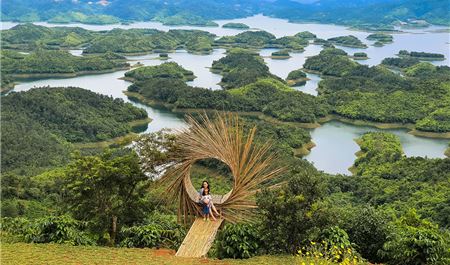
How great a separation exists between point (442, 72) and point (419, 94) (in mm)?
Answer: 17982

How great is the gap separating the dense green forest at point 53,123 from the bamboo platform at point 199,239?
65.6 feet

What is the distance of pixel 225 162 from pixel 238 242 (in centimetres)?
173

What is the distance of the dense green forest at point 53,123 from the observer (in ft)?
98.1

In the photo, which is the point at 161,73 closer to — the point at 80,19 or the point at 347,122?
the point at 347,122

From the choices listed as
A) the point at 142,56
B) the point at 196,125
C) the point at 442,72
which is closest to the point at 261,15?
the point at 142,56

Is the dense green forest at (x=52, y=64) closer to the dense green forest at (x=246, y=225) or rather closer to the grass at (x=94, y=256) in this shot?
the dense green forest at (x=246, y=225)

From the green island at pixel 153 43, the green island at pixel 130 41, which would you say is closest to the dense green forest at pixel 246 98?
the green island at pixel 153 43

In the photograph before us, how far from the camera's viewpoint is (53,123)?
122ft

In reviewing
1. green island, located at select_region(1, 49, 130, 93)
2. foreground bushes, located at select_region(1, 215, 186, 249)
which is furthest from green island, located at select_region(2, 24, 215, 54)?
foreground bushes, located at select_region(1, 215, 186, 249)

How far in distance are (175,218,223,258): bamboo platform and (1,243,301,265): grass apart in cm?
25

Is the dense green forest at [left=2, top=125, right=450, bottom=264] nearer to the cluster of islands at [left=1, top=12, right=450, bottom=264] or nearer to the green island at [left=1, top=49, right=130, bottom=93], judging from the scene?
the cluster of islands at [left=1, top=12, right=450, bottom=264]

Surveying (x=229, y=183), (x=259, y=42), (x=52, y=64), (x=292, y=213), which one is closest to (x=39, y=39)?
(x=52, y=64)

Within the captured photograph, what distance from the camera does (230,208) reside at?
33.9 ft

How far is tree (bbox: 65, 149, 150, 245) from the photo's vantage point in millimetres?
10328
